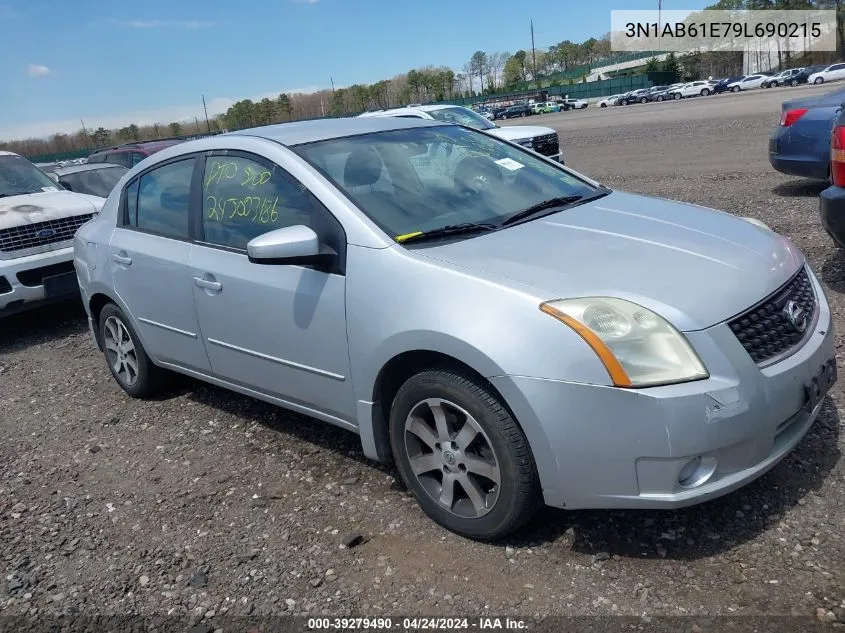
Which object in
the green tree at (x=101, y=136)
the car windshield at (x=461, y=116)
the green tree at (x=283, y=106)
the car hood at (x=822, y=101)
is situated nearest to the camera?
the car hood at (x=822, y=101)

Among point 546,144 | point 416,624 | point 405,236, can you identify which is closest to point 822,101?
point 546,144

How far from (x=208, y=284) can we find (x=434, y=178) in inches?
50.4

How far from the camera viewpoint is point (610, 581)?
2711mm

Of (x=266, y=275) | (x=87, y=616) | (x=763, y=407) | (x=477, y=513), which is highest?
(x=266, y=275)

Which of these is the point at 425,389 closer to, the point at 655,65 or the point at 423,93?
the point at 655,65

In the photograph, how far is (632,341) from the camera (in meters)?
2.54

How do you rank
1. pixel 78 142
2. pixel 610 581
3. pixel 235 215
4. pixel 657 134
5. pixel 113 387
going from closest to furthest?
pixel 610 581, pixel 235 215, pixel 113 387, pixel 657 134, pixel 78 142

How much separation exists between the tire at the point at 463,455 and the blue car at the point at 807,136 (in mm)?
6819

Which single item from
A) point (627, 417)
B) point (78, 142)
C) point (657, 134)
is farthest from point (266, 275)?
point (78, 142)

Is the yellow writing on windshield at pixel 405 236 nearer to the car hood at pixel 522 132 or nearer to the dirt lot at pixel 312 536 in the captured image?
the dirt lot at pixel 312 536

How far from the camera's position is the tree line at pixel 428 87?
80000mm

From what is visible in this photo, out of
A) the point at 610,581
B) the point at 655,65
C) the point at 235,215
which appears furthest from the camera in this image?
the point at 655,65

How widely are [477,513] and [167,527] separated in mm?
1522

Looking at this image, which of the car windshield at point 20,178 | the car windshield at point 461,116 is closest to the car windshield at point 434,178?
the car windshield at point 20,178
